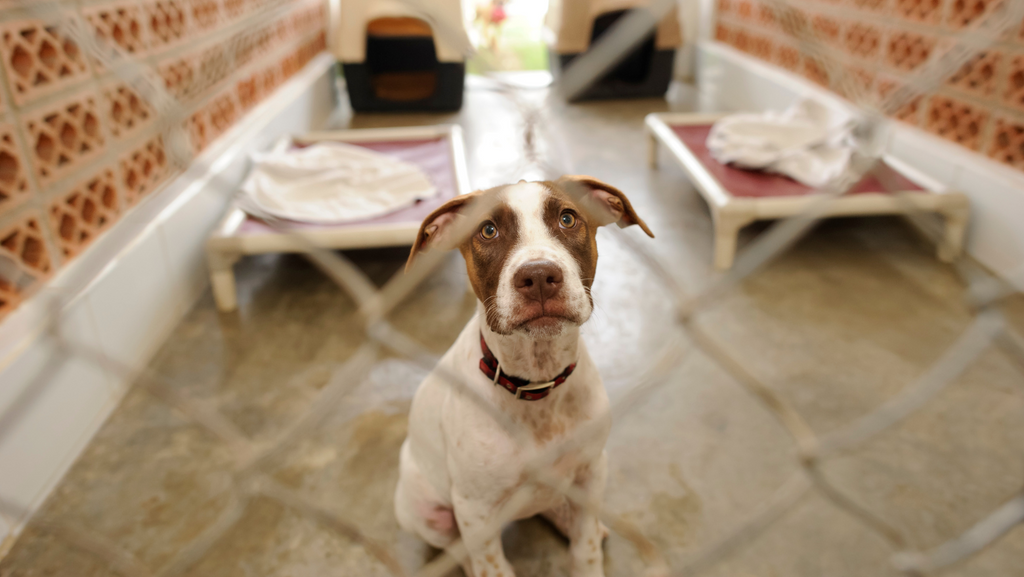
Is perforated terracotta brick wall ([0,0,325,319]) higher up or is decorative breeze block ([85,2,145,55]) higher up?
decorative breeze block ([85,2,145,55])

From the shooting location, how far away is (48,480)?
1.60m

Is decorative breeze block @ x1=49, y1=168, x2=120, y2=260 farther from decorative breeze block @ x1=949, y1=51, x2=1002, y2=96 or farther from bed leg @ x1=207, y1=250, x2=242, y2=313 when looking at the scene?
decorative breeze block @ x1=949, y1=51, x2=1002, y2=96

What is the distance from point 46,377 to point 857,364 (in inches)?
84.2

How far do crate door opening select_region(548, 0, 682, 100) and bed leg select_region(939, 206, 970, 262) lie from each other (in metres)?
2.68

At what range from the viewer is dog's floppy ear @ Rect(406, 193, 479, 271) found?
1.01 m

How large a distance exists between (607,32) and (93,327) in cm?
421

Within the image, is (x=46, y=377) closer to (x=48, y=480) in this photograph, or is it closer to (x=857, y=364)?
(x=48, y=480)

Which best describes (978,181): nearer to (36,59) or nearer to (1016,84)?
(1016,84)

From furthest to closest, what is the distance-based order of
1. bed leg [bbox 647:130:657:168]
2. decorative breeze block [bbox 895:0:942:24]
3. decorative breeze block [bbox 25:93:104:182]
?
bed leg [bbox 647:130:657:168], decorative breeze block [bbox 895:0:942:24], decorative breeze block [bbox 25:93:104:182]

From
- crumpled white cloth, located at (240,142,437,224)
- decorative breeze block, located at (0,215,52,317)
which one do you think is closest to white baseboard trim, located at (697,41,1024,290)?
crumpled white cloth, located at (240,142,437,224)

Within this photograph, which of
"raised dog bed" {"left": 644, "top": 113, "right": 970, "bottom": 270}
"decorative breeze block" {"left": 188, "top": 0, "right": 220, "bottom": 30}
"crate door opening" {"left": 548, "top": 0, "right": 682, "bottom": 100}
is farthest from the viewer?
"crate door opening" {"left": 548, "top": 0, "right": 682, "bottom": 100}

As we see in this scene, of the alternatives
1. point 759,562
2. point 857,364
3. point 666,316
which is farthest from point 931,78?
point 666,316

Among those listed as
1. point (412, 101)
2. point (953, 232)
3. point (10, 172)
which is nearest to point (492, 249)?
point (10, 172)

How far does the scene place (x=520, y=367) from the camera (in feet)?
3.48
